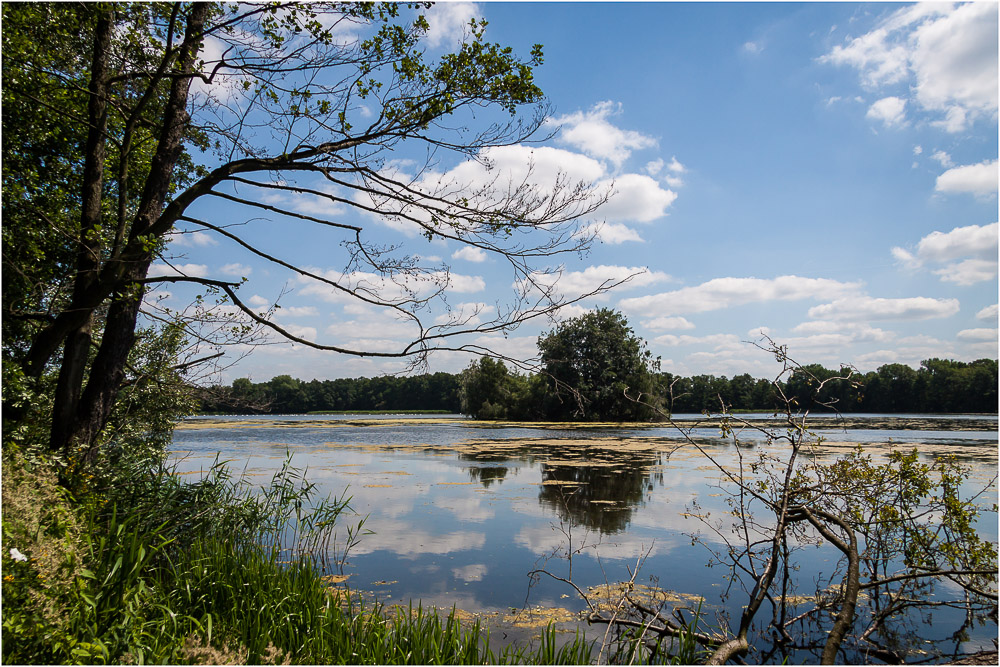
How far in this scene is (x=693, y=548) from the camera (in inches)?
304

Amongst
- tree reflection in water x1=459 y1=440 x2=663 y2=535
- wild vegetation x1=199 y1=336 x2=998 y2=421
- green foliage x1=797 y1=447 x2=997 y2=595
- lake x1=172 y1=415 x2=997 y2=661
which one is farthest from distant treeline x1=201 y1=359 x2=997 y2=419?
green foliage x1=797 y1=447 x2=997 y2=595

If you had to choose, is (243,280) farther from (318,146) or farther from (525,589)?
(525,589)

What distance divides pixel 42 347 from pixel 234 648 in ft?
12.7

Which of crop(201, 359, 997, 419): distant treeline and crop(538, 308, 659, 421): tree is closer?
crop(538, 308, 659, 421): tree

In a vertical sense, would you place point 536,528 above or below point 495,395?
below

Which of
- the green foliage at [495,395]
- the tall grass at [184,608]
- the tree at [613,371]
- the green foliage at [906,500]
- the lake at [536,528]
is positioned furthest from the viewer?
the green foliage at [495,395]

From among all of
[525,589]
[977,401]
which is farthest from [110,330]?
[977,401]

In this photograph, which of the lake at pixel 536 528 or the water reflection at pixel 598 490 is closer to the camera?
the lake at pixel 536 528

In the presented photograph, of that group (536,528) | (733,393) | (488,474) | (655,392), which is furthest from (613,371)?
(536,528)

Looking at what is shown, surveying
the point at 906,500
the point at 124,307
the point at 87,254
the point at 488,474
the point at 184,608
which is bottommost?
the point at 488,474

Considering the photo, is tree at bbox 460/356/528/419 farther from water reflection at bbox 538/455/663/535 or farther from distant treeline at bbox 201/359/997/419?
water reflection at bbox 538/455/663/535

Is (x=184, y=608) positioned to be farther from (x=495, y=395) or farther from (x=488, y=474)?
(x=495, y=395)

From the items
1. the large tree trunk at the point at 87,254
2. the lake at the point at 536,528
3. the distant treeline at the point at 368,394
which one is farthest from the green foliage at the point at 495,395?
the large tree trunk at the point at 87,254

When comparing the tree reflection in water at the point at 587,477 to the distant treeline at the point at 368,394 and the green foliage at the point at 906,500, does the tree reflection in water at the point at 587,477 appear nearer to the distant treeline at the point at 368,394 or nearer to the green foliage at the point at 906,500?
the green foliage at the point at 906,500
